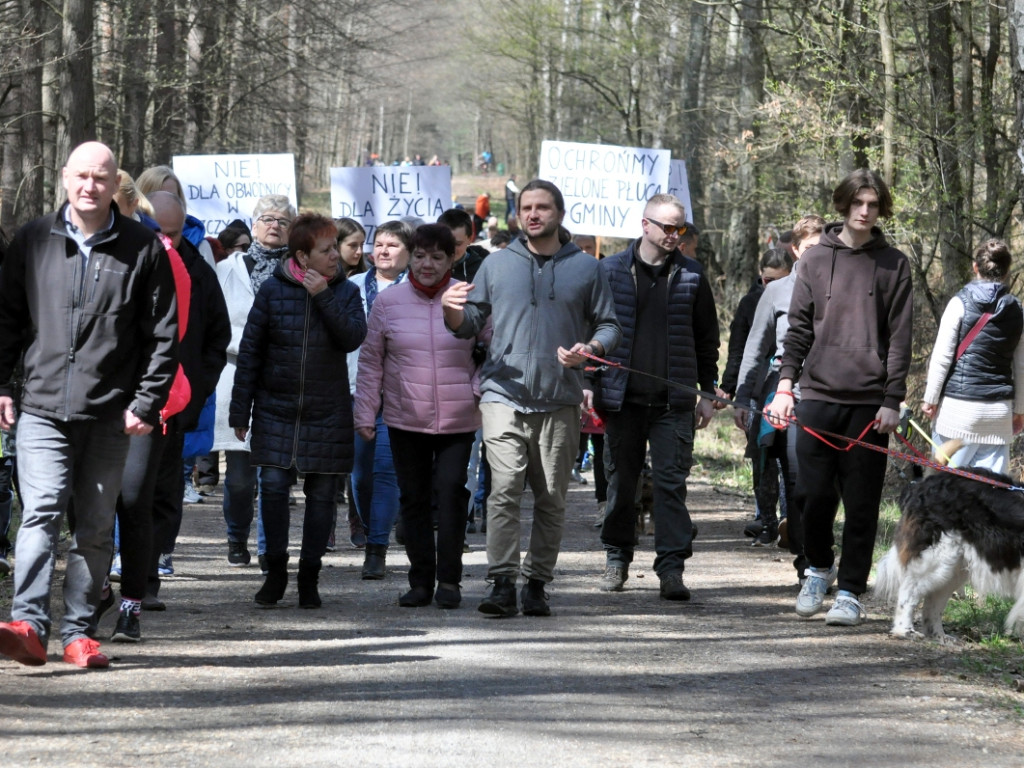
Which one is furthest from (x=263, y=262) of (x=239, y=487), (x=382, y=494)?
(x=382, y=494)

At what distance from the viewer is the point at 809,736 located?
17.8 feet

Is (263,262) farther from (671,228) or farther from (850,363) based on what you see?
(850,363)

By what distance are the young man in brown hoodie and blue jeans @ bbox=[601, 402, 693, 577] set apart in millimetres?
703

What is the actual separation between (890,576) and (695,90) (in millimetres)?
22573

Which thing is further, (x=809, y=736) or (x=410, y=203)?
(x=410, y=203)

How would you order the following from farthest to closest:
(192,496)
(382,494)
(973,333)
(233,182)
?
(233,182)
(192,496)
(973,333)
(382,494)

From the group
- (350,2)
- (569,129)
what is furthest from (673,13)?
(569,129)

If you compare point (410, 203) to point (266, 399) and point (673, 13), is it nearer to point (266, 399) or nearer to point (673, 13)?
point (266, 399)

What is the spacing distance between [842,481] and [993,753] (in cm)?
280

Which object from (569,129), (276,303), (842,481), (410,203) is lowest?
(842,481)

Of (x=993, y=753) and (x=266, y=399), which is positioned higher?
(x=266, y=399)

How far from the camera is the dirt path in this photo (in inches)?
198

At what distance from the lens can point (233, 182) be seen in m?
17.1

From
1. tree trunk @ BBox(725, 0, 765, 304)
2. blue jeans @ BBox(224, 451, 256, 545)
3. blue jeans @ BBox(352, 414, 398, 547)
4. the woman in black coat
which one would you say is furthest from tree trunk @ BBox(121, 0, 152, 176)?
the woman in black coat
